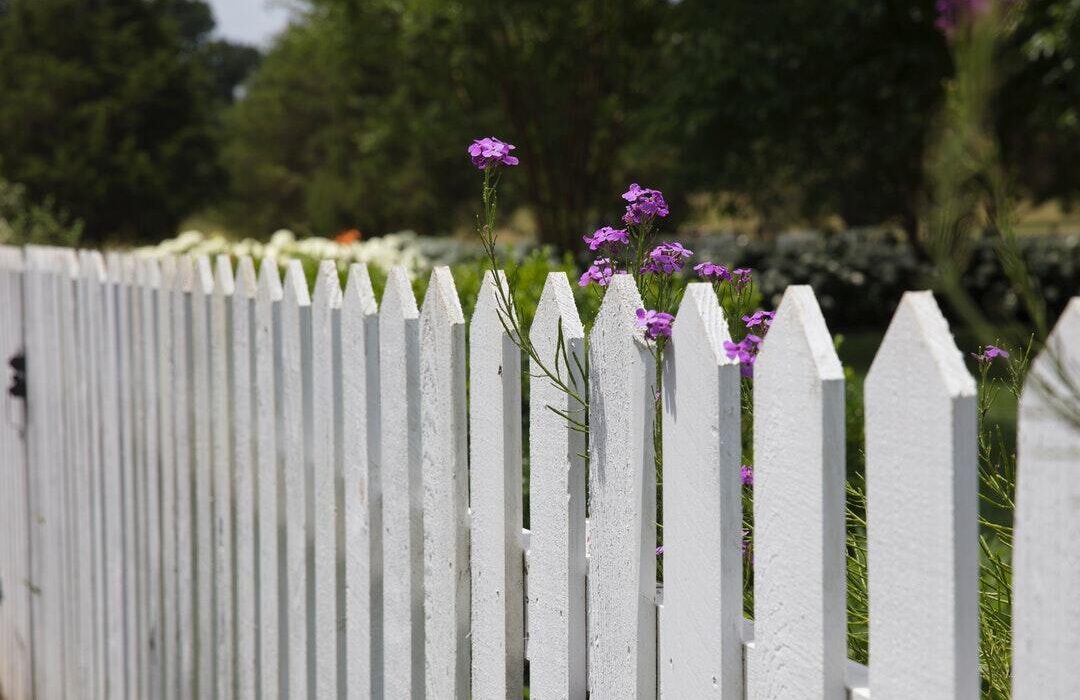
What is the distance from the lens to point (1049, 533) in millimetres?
947

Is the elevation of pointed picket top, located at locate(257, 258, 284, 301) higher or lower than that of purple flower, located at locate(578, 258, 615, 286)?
higher

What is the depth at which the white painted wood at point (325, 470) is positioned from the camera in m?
2.23

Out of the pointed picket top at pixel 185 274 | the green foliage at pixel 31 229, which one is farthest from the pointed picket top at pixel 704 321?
the green foliage at pixel 31 229

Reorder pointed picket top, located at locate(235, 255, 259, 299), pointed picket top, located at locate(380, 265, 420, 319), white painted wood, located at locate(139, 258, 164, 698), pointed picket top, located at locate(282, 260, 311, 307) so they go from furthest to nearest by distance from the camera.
→ white painted wood, located at locate(139, 258, 164, 698) < pointed picket top, located at locate(235, 255, 259, 299) < pointed picket top, located at locate(282, 260, 311, 307) < pointed picket top, located at locate(380, 265, 420, 319)

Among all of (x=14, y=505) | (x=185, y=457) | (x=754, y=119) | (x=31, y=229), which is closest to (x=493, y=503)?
(x=185, y=457)

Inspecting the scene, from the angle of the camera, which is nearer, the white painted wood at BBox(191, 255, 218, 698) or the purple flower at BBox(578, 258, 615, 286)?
the purple flower at BBox(578, 258, 615, 286)

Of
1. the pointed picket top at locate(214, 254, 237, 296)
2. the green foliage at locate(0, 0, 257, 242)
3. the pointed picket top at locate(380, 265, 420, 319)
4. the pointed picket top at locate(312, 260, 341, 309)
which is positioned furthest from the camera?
the green foliage at locate(0, 0, 257, 242)

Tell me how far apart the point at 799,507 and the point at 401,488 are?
0.94 m

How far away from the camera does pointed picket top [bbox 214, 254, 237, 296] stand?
2688 millimetres

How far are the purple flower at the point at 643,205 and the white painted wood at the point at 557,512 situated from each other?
13 centimetres

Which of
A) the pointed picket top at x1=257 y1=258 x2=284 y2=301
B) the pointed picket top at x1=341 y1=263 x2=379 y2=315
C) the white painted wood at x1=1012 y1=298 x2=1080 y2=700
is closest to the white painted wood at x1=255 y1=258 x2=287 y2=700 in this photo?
the pointed picket top at x1=257 y1=258 x2=284 y2=301

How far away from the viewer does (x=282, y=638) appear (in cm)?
249

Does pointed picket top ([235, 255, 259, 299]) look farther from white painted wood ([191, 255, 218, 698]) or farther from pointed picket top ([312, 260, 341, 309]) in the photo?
pointed picket top ([312, 260, 341, 309])

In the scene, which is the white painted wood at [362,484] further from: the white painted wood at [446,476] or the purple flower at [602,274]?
the purple flower at [602,274]
